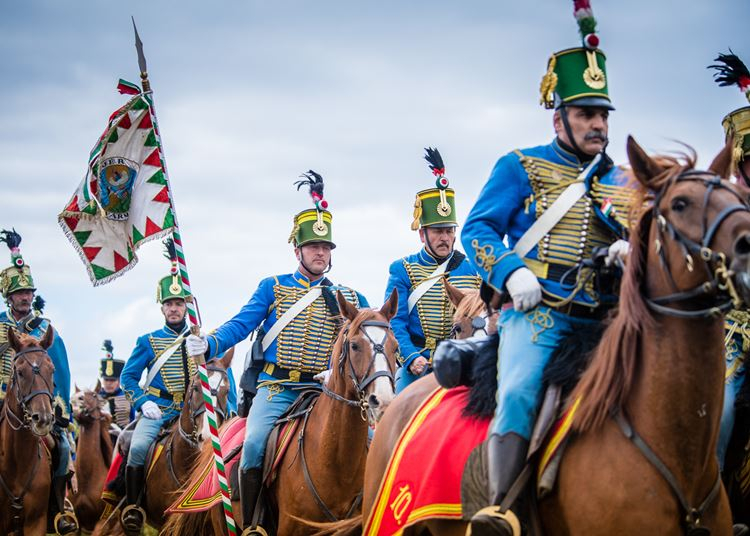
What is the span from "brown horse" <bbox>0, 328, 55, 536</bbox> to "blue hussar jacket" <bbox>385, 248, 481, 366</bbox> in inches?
186

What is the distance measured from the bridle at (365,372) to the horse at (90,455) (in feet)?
33.1

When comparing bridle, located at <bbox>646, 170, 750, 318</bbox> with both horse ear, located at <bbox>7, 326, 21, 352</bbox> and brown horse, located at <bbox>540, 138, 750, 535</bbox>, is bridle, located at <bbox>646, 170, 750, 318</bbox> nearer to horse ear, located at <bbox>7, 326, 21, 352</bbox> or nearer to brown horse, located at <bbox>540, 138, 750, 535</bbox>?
brown horse, located at <bbox>540, 138, 750, 535</bbox>

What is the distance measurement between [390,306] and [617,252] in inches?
166

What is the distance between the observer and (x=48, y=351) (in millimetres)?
13406

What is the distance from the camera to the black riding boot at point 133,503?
41.7 ft

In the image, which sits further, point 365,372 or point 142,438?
point 142,438

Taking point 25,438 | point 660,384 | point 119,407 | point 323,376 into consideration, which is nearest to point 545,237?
point 660,384

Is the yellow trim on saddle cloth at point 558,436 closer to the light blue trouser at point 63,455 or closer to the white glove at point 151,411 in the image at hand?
the white glove at point 151,411

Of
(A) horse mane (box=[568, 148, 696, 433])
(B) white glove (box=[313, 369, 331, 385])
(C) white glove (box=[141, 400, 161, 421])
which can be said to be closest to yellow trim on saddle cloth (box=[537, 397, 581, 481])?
(A) horse mane (box=[568, 148, 696, 433])

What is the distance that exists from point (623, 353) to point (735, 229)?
0.92 meters

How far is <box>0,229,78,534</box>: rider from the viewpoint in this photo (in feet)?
42.8

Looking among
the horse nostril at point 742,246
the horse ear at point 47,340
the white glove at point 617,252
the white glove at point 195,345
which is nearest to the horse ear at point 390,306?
the white glove at point 195,345

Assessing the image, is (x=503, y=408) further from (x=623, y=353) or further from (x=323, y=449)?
(x=323, y=449)

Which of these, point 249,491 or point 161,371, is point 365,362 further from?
point 161,371
